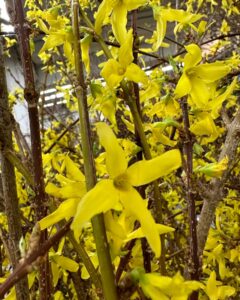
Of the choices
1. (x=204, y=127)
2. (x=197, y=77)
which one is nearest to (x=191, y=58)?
(x=197, y=77)

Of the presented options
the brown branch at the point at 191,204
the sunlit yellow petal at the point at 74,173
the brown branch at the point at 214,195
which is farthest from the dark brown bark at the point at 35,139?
the brown branch at the point at 214,195

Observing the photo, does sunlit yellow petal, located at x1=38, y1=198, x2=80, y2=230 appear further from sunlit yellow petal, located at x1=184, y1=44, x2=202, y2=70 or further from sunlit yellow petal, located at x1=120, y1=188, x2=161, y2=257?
sunlit yellow petal, located at x1=184, y1=44, x2=202, y2=70

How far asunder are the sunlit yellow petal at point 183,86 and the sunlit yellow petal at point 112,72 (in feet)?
0.53

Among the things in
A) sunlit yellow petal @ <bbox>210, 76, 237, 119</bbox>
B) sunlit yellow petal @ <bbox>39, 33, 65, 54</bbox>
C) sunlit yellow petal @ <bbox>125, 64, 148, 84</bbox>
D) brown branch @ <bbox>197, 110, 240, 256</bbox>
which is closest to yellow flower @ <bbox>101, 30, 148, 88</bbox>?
sunlit yellow petal @ <bbox>125, 64, 148, 84</bbox>

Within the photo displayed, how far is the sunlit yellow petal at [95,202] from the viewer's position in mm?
430

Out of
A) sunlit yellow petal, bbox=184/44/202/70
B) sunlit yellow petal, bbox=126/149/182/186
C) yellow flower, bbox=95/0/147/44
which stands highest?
yellow flower, bbox=95/0/147/44

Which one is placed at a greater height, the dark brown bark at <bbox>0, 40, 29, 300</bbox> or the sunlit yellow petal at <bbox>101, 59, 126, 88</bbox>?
the sunlit yellow petal at <bbox>101, 59, 126, 88</bbox>

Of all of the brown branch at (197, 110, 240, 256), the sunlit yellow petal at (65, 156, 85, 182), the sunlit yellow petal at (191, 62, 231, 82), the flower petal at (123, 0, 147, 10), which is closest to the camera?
the sunlit yellow petal at (65, 156, 85, 182)

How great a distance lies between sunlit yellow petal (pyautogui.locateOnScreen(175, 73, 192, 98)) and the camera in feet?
2.50

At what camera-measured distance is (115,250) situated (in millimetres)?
525

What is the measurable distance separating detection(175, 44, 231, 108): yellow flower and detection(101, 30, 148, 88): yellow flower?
142 millimetres

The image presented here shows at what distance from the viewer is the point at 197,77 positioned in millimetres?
782

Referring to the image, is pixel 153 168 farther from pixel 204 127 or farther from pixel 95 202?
pixel 204 127

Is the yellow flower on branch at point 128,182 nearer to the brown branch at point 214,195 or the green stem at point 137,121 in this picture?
the green stem at point 137,121
